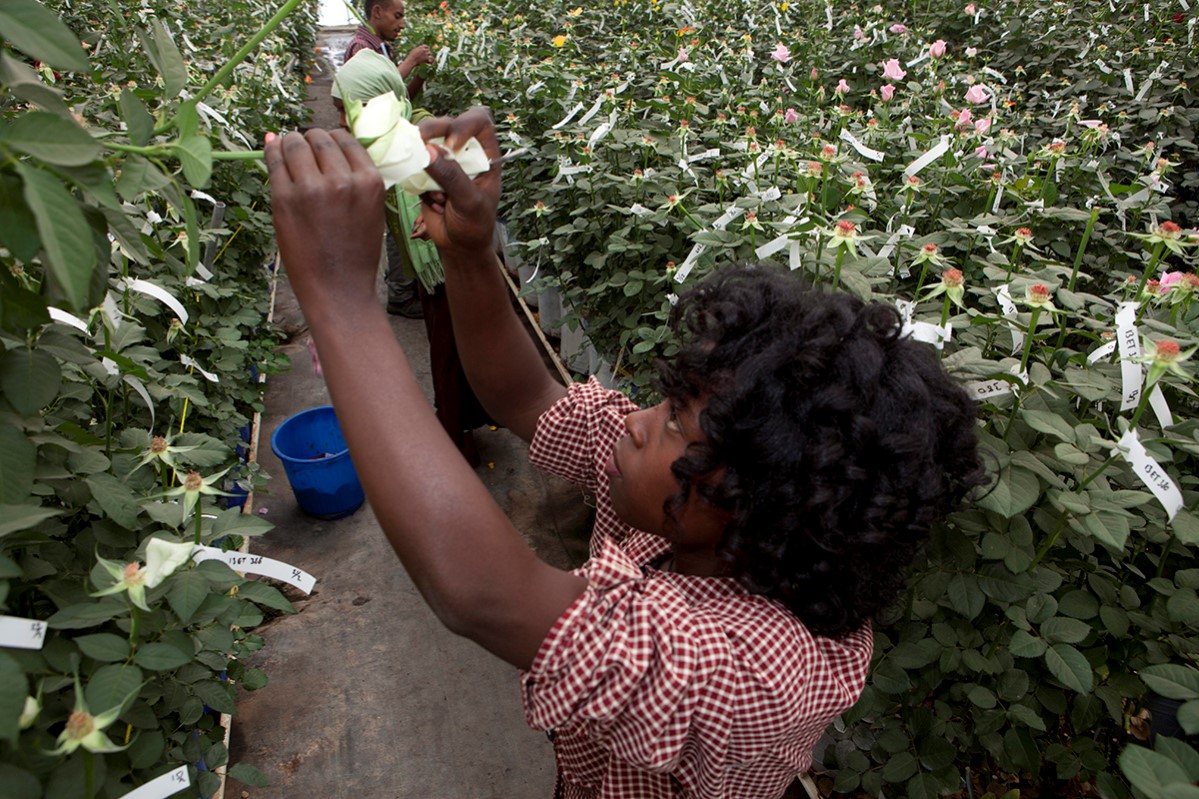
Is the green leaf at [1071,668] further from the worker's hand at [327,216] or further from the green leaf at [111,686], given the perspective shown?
the green leaf at [111,686]

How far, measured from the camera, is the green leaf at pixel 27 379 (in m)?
0.80

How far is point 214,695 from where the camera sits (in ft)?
3.78

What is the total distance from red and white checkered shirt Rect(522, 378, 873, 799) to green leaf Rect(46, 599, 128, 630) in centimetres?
47

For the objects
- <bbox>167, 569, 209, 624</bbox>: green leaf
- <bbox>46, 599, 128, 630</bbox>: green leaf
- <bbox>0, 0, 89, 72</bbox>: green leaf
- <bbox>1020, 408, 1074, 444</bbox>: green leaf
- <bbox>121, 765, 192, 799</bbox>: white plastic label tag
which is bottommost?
<bbox>121, 765, 192, 799</bbox>: white plastic label tag

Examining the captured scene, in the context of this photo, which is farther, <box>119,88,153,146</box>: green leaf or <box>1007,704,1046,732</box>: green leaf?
<box>1007,704,1046,732</box>: green leaf

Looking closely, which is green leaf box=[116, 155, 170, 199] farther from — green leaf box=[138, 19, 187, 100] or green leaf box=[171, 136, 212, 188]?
green leaf box=[138, 19, 187, 100]

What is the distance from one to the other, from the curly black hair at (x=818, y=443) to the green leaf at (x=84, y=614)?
627 mm

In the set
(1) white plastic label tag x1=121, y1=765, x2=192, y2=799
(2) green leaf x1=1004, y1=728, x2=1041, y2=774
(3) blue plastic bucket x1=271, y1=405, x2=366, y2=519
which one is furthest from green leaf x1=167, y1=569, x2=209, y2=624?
(3) blue plastic bucket x1=271, y1=405, x2=366, y2=519

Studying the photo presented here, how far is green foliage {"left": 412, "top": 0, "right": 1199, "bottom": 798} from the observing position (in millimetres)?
1118

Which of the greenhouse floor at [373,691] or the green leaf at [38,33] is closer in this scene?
the green leaf at [38,33]

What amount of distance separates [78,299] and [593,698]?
0.55 m

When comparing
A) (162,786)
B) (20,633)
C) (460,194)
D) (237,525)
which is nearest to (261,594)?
(237,525)

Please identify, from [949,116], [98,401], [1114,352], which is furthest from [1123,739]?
[98,401]

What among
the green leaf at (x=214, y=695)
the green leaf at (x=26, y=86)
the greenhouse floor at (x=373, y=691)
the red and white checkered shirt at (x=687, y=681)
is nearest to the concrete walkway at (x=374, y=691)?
the greenhouse floor at (x=373, y=691)
